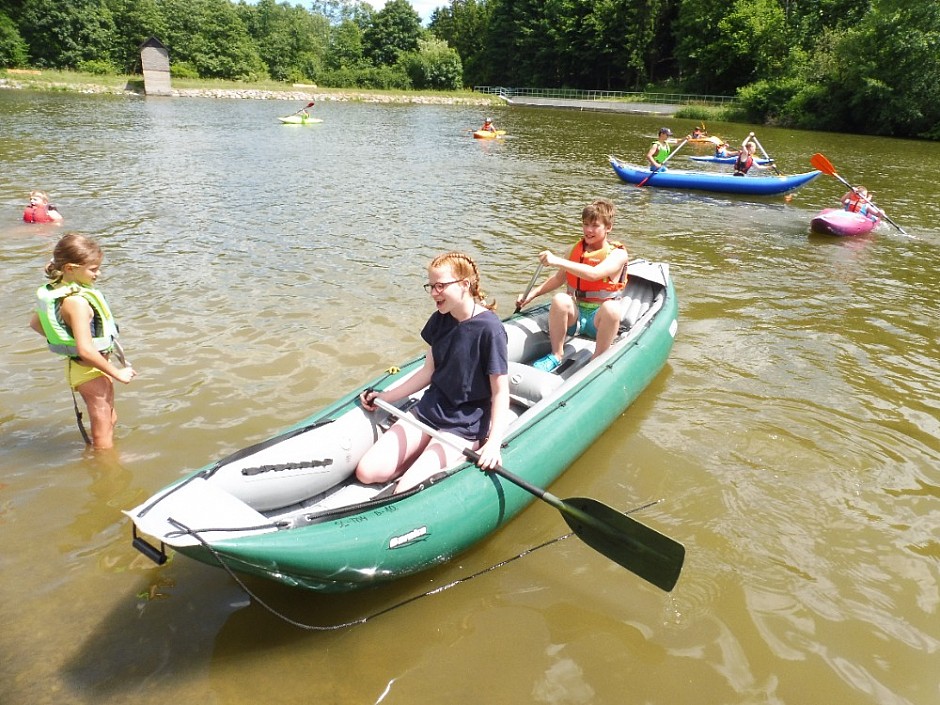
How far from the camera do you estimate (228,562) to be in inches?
105

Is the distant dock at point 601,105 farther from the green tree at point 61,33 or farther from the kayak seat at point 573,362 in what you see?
the kayak seat at point 573,362

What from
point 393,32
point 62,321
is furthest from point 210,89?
point 62,321

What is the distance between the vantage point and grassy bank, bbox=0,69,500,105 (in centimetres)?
4069

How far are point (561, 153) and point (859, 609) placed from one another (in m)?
20.2

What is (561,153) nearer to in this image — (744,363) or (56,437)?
(744,363)

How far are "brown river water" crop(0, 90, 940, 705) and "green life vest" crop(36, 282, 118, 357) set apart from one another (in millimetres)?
951

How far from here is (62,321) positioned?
12.1 ft

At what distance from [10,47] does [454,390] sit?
62.1 metres

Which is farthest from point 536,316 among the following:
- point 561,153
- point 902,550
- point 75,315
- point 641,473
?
point 561,153

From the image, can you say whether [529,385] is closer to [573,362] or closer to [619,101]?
[573,362]

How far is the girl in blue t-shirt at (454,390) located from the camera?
135 inches

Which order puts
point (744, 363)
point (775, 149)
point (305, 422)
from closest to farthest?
point (305, 422) → point (744, 363) → point (775, 149)

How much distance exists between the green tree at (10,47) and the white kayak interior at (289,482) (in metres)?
60.0

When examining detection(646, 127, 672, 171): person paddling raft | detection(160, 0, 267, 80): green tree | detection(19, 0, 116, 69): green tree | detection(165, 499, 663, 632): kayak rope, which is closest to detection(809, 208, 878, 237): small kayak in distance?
detection(646, 127, 672, 171): person paddling raft
